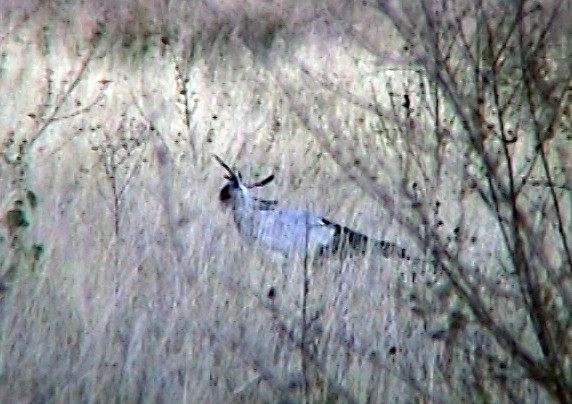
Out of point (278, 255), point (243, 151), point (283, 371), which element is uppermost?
point (243, 151)

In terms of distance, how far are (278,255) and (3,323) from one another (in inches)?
46.5

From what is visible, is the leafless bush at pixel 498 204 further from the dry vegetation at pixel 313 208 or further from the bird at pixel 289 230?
the bird at pixel 289 230

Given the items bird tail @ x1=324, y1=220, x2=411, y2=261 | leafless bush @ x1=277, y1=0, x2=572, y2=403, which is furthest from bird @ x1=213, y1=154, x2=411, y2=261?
leafless bush @ x1=277, y1=0, x2=572, y2=403

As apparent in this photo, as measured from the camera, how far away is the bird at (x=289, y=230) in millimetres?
4633

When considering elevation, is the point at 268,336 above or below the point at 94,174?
below

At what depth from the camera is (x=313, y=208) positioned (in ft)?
17.5

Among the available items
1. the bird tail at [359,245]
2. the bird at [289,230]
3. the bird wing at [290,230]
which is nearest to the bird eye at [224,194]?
the bird at [289,230]

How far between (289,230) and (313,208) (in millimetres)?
490

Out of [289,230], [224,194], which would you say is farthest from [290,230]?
[224,194]

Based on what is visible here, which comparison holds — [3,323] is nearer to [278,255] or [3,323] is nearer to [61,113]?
[278,255]

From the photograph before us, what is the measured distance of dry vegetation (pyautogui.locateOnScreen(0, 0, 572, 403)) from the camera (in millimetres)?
3055

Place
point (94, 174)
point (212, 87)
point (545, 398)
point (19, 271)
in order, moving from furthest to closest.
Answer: point (212, 87) < point (94, 174) < point (19, 271) < point (545, 398)

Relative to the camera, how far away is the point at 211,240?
4.84 m

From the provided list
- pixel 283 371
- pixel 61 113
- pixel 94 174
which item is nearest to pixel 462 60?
pixel 283 371
